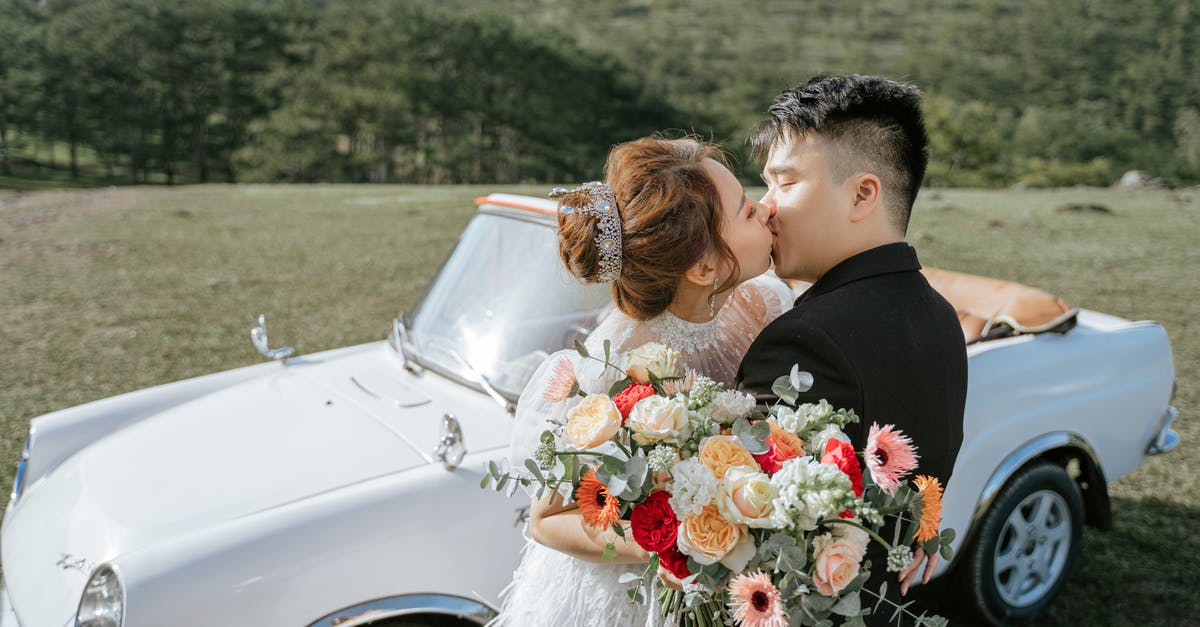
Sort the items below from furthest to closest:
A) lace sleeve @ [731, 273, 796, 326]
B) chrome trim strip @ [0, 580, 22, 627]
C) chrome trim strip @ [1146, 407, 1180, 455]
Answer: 1. chrome trim strip @ [1146, 407, 1180, 455]
2. chrome trim strip @ [0, 580, 22, 627]
3. lace sleeve @ [731, 273, 796, 326]

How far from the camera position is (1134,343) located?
369 cm

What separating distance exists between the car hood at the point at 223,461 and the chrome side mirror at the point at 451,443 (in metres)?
0.15

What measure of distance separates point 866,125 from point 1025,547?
8.09 ft

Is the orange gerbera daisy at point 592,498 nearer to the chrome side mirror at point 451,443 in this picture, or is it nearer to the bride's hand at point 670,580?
the bride's hand at point 670,580

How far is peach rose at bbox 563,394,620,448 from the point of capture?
154cm

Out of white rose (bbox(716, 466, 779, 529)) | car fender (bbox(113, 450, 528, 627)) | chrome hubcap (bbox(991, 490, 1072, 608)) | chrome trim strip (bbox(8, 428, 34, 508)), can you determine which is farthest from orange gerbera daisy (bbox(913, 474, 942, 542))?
chrome trim strip (bbox(8, 428, 34, 508))

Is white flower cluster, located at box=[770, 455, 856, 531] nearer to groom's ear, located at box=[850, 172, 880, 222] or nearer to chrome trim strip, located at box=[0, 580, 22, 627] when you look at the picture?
groom's ear, located at box=[850, 172, 880, 222]

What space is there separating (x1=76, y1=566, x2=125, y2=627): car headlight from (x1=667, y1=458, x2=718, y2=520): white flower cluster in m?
1.43

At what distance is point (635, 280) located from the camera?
6.19 feet

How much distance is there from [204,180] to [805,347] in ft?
203

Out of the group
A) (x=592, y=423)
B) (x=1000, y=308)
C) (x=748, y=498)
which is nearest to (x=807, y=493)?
(x=748, y=498)

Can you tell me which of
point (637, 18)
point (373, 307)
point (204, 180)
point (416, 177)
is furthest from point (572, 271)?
point (637, 18)

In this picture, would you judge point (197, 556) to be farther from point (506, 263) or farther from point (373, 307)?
point (373, 307)

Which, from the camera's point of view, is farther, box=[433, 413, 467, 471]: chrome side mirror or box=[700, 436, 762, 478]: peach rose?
box=[433, 413, 467, 471]: chrome side mirror
